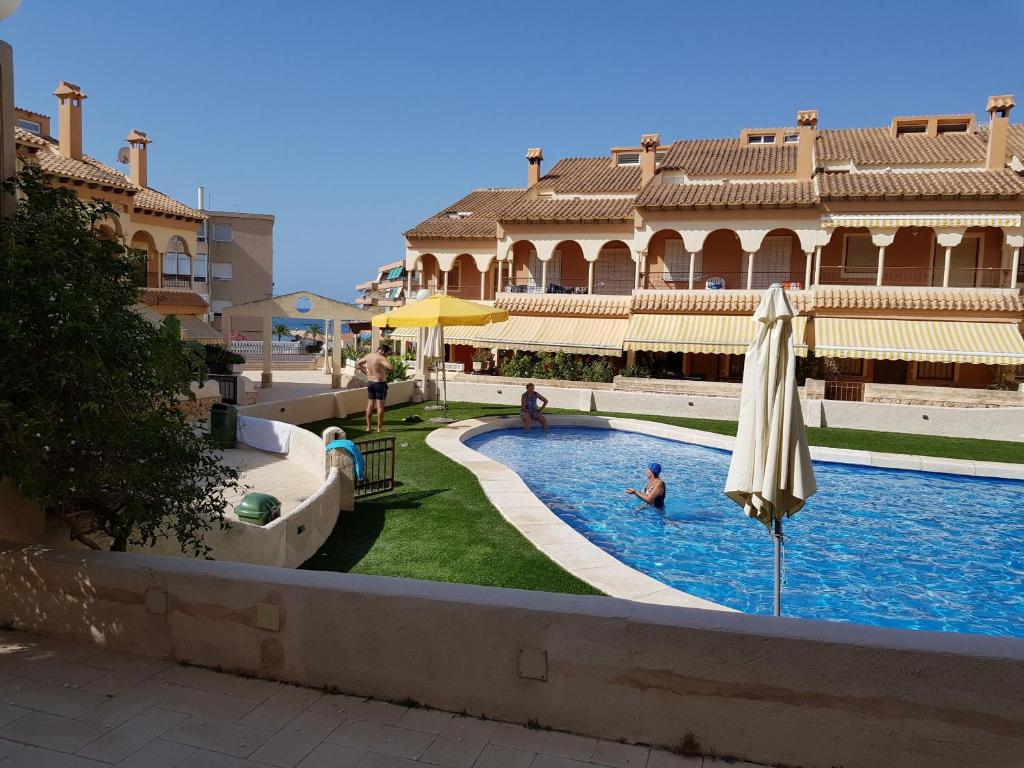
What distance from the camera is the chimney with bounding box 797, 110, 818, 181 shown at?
30870 millimetres

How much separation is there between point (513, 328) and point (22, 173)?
2748cm

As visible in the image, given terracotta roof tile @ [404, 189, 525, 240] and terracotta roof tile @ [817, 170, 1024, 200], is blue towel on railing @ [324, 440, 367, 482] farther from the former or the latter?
terracotta roof tile @ [404, 189, 525, 240]

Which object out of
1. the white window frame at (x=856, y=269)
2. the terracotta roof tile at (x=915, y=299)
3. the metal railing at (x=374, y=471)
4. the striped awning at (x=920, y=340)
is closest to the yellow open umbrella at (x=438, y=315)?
the metal railing at (x=374, y=471)

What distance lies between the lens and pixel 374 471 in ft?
44.8

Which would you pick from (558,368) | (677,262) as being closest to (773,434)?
(558,368)

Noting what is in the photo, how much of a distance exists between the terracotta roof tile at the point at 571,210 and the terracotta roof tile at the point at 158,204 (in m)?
16.4

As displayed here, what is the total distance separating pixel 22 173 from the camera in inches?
221

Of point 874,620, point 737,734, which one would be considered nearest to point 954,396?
point 874,620

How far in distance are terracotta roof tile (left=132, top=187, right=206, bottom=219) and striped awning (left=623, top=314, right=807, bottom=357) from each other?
23257mm

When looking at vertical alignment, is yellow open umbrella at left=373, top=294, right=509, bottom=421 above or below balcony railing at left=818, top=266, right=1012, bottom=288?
below

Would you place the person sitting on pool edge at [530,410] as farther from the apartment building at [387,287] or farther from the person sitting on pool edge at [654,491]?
Result: the apartment building at [387,287]

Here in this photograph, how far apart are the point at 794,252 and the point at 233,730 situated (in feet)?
105

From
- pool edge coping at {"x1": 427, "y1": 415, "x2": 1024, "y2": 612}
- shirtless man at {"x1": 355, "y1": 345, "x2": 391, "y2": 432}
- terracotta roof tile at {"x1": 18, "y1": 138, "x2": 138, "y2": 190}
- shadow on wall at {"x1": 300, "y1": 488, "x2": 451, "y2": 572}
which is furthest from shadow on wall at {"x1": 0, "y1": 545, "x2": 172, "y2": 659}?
terracotta roof tile at {"x1": 18, "y1": 138, "x2": 138, "y2": 190}

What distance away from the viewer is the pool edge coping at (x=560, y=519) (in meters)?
8.56
